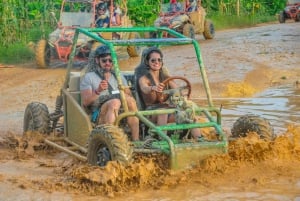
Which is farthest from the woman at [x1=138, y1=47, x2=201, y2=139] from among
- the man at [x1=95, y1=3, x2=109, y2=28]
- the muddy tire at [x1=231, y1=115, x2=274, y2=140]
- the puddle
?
the man at [x1=95, y1=3, x2=109, y2=28]

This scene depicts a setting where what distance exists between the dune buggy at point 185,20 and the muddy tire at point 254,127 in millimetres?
12948

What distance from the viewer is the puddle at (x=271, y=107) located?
9.77 m

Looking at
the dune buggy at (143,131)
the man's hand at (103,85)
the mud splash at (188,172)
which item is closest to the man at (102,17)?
the dune buggy at (143,131)

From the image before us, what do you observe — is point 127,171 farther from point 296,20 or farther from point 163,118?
point 296,20

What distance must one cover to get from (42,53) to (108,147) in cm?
1037

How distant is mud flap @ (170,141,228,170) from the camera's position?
6.26m

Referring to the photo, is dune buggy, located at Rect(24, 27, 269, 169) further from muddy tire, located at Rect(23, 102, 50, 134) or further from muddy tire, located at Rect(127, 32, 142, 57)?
muddy tire, located at Rect(127, 32, 142, 57)

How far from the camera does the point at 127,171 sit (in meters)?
6.15

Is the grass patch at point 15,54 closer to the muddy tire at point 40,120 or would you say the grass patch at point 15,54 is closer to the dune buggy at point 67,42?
the dune buggy at point 67,42

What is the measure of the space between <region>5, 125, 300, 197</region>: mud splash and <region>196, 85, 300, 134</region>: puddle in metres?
2.11

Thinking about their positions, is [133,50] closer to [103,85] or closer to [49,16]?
[49,16]

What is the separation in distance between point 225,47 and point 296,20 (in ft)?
43.6

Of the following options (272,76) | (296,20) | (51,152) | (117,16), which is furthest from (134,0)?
(51,152)

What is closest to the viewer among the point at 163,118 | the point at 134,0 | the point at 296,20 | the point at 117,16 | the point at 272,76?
the point at 163,118
